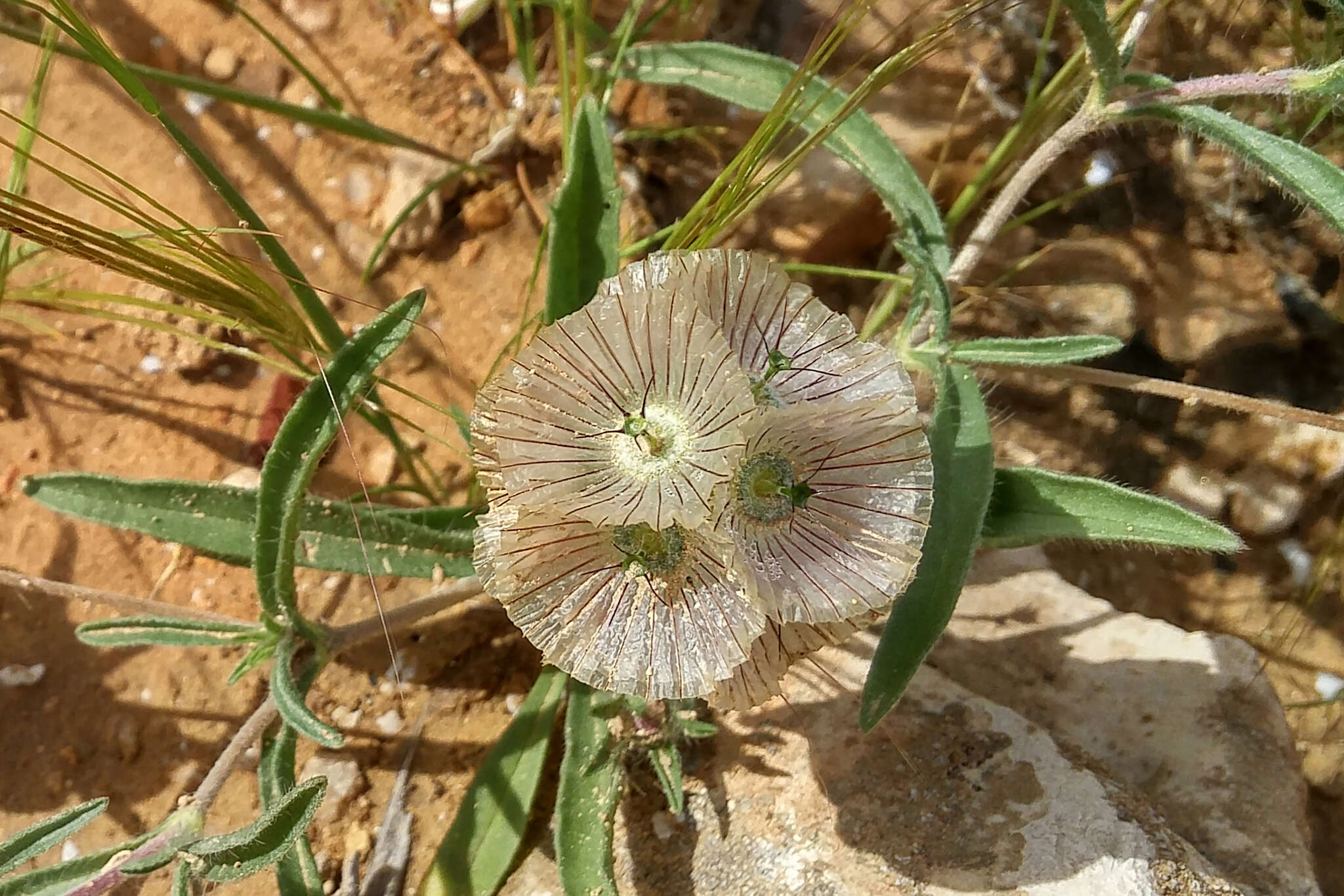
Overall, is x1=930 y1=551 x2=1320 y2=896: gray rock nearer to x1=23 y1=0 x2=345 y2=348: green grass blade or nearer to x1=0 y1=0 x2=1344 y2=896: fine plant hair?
x1=0 y1=0 x2=1344 y2=896: fine plant hair

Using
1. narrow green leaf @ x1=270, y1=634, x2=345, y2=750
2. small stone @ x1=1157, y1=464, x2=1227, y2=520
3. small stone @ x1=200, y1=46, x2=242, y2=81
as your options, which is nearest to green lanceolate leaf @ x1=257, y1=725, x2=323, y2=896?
narrow green leaf @ x1=270, y1=634, x2=345, y2=750

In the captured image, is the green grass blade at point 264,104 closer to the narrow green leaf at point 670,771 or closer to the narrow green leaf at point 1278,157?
the narrow green leaf at point 670,771

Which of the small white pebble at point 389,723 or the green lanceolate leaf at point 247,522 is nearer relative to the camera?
the green lanceolate leaf at point 247,522

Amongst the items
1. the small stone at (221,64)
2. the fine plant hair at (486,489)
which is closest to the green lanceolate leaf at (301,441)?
the fine plant hair at (486,489)

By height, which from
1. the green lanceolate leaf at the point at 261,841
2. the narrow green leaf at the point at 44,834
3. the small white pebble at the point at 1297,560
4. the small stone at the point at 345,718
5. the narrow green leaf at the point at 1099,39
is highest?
the narrow green leaf at the point at 1099,39

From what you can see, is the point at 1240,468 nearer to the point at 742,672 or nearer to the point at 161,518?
the point at 742,672

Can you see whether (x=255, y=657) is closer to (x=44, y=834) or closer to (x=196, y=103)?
(x=44, y=834)
